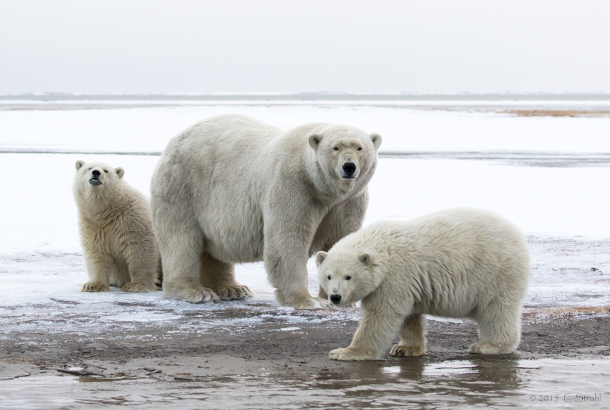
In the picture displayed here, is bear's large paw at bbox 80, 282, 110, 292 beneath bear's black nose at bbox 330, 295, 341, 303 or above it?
beneath

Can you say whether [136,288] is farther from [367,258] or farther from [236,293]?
[367,258]

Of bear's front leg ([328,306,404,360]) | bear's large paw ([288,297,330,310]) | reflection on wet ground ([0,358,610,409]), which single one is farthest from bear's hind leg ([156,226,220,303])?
reflection on wet ground ([0,358,610,409])

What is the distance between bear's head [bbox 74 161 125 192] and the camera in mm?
7312

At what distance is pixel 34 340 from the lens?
4.96 m

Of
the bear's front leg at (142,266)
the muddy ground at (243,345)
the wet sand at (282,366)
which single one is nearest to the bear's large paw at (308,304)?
the muddy ground at (243,345)

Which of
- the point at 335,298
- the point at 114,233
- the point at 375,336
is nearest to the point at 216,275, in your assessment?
the point at 114,233

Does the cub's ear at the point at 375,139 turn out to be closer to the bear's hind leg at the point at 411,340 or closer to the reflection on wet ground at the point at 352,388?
the bear's hind leg at the point at 411,340

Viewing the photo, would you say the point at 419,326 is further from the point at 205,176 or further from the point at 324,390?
the point at 205,176

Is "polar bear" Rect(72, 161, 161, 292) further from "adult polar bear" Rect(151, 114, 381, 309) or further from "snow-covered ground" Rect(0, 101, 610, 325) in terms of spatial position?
"adult polar bear" Rect(151, 114, 381, 309)

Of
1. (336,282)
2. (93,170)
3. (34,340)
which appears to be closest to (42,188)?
(93,170)

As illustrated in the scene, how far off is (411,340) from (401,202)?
291 inches

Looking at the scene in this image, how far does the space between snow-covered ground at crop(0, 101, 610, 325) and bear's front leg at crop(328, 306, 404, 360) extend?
1854 mm

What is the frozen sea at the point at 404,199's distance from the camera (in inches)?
249

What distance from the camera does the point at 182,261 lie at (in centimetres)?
685
